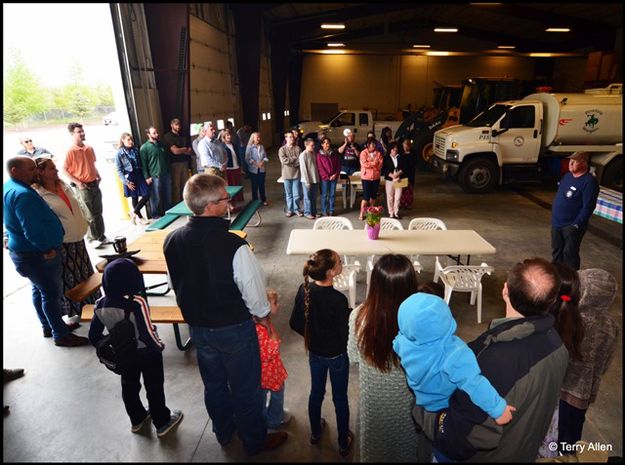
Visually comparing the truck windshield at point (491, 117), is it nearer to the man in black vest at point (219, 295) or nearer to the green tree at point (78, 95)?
the green tree at point (78, 95)

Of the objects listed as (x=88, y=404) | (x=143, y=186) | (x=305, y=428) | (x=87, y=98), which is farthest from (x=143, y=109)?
(x=305, y=428)

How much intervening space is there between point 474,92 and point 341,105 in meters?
11.3

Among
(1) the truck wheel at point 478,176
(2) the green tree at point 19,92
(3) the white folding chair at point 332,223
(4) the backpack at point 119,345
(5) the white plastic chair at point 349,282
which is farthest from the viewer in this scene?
(1) the truck wheel at point 478,176

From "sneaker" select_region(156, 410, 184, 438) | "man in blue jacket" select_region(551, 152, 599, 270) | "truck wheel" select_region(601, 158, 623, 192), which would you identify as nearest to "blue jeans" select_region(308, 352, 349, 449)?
"sneaker" select_region(156, 410, 184, 438)

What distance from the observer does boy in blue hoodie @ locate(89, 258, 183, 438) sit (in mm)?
2125

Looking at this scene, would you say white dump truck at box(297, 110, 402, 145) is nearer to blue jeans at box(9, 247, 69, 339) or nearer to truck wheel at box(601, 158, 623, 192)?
truck wheel at box(601, 158, 623, 192)

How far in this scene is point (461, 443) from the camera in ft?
4.76

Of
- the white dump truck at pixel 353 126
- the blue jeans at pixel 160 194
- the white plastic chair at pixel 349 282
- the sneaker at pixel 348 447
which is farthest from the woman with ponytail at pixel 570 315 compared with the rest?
the white dump truck at pixel 353 126

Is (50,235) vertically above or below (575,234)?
above

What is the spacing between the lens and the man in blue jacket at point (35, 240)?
2.97 meters

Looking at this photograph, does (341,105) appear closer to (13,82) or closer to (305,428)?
(13,82)

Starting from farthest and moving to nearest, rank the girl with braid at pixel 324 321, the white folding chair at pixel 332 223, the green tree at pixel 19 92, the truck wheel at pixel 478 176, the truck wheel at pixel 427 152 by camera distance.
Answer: the truck wheel at pixel 427 152 → the truck wheel at pixel 478 176 → the green tree at pixel 19 92 → the white folding chair at pixel 332 223 → the girl with braid at pixel 324 321

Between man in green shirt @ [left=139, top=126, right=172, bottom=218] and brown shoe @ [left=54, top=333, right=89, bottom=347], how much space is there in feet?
12.9

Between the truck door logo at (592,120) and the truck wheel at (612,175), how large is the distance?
0.98 meters
